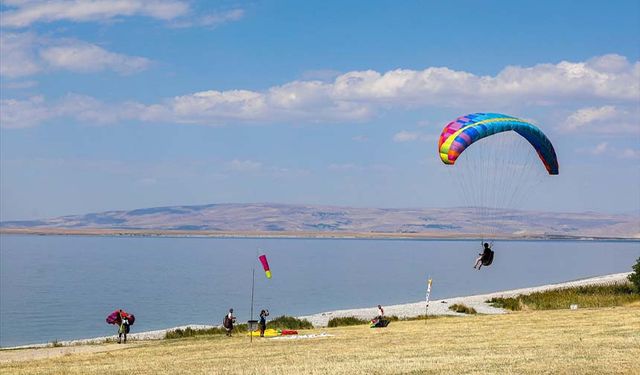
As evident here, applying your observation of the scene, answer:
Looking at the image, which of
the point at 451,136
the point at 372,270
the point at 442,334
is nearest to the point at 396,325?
the point at 442,334

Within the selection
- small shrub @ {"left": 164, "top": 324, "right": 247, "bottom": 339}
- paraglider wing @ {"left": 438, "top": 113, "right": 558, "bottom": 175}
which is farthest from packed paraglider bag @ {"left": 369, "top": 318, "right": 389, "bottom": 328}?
paraglider wing @ {"left": 438, "top": 113, "right": 558, "bottom": 175}

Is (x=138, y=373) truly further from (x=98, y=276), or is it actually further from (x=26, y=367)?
(x=98, y=276)

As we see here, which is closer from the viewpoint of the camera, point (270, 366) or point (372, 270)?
point (270, 366)

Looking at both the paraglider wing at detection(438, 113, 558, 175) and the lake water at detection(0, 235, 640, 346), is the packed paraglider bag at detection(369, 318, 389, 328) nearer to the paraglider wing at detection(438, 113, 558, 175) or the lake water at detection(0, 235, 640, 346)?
the paraglider wing at detection(438, 113, 558, 175)

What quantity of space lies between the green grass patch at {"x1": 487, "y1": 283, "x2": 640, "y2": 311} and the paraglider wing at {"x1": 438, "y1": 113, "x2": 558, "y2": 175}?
15.5 metres

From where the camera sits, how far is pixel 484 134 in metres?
31.0

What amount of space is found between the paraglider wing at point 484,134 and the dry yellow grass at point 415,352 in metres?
6.47

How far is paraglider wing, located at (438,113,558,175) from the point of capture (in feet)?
101

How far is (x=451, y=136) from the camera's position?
31250 mm

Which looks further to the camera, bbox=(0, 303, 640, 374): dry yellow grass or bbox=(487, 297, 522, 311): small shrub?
bbox=(487, 297, 522, 311): small shrub

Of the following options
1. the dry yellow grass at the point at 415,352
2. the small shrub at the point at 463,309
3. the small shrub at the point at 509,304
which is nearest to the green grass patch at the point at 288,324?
the dry yellow grass at the point at 415,352

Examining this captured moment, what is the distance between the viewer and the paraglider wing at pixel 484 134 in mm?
30794

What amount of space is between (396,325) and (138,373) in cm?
1734

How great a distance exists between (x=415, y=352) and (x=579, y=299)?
80.7 feet
